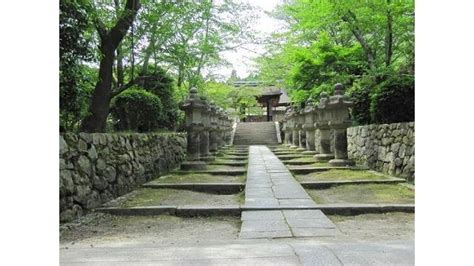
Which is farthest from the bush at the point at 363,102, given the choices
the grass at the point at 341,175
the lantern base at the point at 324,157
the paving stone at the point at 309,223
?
the paving stone at the point at 309,223

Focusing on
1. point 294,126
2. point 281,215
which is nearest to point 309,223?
point 281,215

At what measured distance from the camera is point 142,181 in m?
7.45

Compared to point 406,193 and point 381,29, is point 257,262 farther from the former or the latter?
point 381,29

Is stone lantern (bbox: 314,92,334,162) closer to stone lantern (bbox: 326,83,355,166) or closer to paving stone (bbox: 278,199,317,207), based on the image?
stone lantern (bbox: 326,83,355,166)

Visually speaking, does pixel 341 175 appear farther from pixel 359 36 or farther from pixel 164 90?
pixel 164 90

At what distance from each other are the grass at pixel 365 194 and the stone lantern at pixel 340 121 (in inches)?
107

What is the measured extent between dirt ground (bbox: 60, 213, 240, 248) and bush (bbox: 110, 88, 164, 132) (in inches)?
165

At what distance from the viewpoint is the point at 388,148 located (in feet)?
26.0

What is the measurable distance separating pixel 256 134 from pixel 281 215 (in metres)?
20.9

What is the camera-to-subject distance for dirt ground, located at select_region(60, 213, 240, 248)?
13.1 ft

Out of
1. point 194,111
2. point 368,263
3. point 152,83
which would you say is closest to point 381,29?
point 194,111

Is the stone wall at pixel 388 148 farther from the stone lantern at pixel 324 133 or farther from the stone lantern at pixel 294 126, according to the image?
the stone lantern at pixel 294 126

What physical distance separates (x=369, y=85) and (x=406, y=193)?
477cm

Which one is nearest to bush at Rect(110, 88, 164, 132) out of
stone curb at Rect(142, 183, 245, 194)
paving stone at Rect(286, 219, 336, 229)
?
stone curb at Rect(142, 183, 245, 194)
